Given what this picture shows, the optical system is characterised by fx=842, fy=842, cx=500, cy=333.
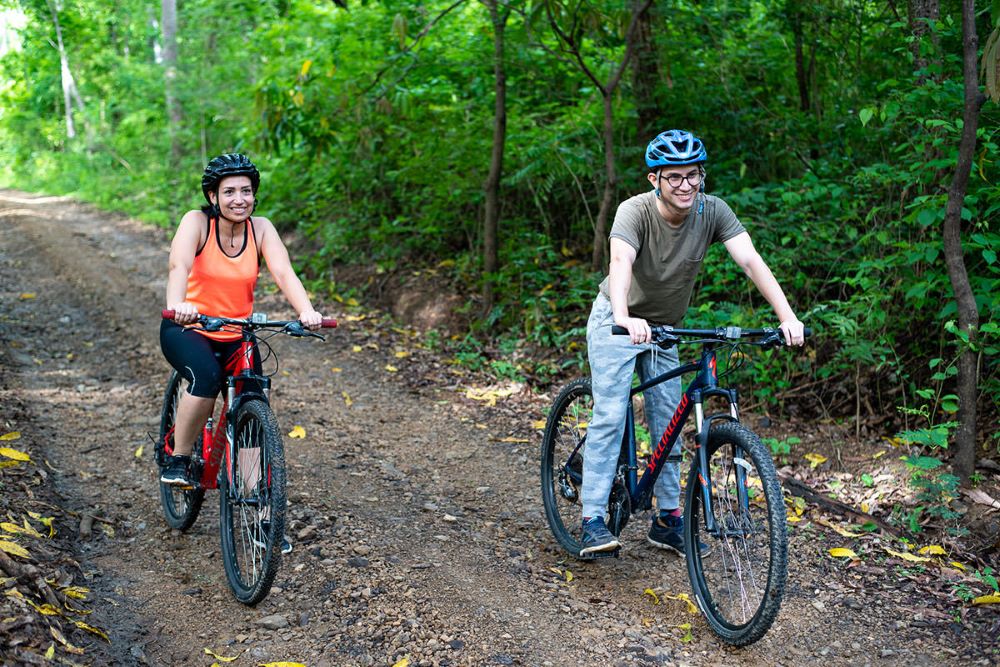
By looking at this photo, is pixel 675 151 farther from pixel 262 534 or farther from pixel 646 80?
A: pixel 646 80

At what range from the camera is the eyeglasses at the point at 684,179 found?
4.01 metres

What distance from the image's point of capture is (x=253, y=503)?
4094 millimetres

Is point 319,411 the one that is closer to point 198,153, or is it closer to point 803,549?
point 803,549

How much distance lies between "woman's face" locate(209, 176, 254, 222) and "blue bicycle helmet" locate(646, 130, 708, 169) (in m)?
2.09

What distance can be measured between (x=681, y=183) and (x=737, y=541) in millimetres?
1686

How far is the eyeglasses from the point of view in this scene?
401 cm

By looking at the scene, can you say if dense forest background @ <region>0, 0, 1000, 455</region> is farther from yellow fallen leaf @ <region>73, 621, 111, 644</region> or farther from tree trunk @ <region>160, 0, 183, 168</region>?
tree trunk @ <region>160, 0, 183, 168</region>

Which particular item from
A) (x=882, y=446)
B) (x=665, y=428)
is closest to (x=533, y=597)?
(x=665, y=428)

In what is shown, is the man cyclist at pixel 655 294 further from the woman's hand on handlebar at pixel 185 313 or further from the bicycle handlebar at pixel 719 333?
the woman's hand on handlebar at pixel 185 313

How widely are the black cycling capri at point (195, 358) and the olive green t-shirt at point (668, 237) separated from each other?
6.60ft

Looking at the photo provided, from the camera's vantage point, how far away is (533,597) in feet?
14.1

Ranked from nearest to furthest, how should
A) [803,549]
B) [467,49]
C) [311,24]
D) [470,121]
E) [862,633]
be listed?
[862,633] → [803,549] → [467,49] → [470,121] → [311,24]

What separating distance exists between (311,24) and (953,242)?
935cm

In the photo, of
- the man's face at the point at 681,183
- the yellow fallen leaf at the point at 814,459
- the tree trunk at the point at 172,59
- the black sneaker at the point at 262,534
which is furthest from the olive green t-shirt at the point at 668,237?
the tree trunk at the point at 172,59
